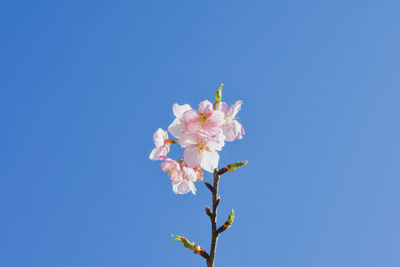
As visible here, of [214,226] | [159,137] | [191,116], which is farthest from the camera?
[159,137]

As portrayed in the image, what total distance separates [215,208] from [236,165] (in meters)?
0.29

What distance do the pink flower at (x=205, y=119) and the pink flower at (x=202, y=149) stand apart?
41mm

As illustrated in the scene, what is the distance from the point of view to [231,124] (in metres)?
2.56

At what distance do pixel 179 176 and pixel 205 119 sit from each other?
1.73ft

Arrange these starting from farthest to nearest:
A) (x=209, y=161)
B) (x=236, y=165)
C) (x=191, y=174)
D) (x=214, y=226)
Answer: (x=191, y=174)
(x=209, y=161)
(x=236, y=165)
(x=214, y=226)

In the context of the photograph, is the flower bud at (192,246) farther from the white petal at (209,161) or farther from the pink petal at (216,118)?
the pink petal at (216,118)

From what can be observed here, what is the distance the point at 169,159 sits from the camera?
2697 mm

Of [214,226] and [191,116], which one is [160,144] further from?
[214,226]

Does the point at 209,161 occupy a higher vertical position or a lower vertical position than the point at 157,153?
lower

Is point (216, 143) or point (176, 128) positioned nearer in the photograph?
point (216, 143)

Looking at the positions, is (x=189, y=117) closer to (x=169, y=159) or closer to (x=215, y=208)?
(x=169, y=159)

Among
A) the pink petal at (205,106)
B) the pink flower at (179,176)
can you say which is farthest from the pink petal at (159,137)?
the pink petal at (205,106)

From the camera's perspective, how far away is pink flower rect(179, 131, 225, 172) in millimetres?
2389

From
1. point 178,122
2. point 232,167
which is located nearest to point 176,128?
point 178,122
